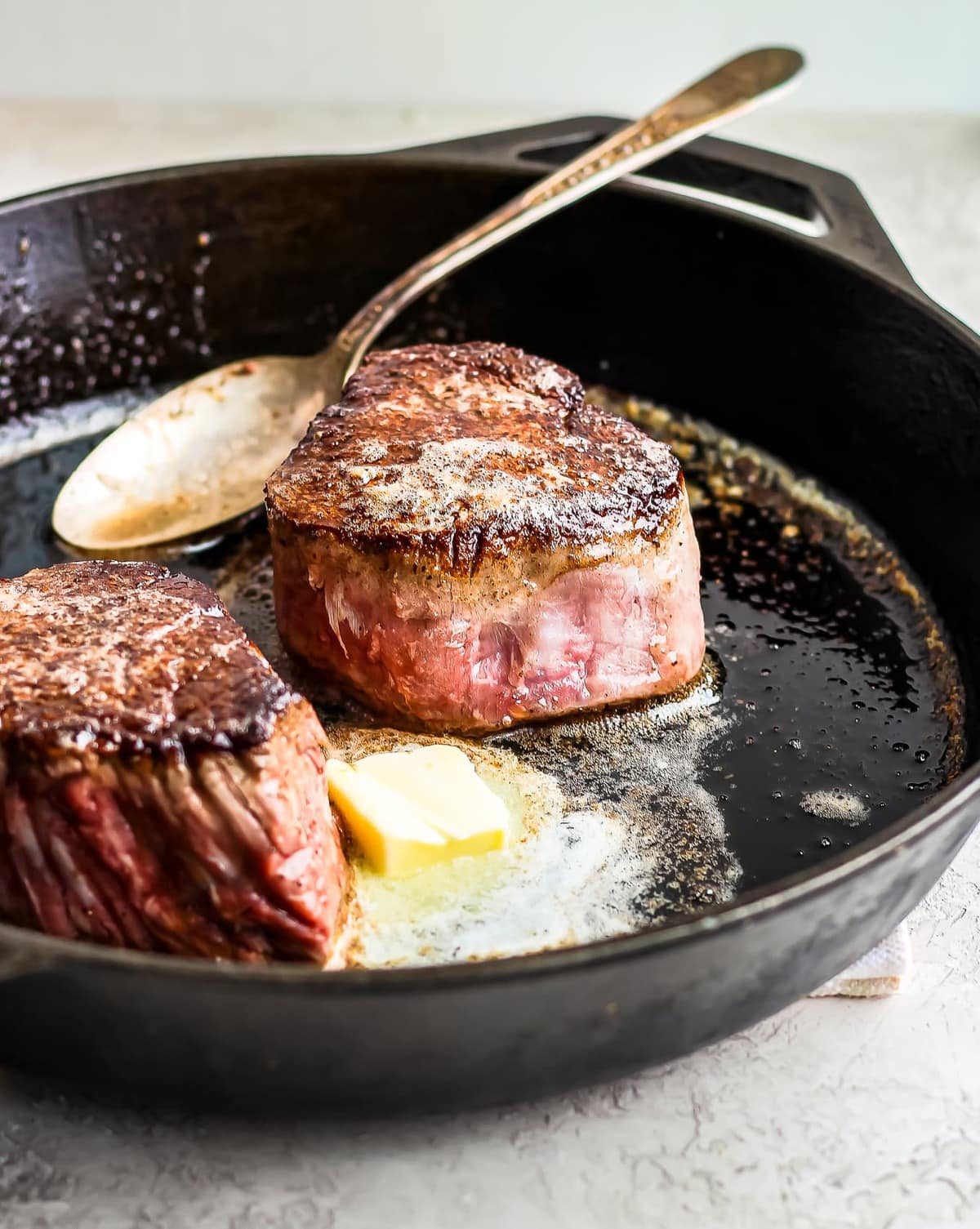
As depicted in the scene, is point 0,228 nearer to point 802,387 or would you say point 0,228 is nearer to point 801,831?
point 802,387

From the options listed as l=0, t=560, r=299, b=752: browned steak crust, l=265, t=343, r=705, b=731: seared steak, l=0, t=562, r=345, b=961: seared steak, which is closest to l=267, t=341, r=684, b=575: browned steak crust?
l=265, t=343, r=705, b=731: seared steak

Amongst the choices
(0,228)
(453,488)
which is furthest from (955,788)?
(0,228)

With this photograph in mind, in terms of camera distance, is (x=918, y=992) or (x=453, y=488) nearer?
(x=918, y=992)

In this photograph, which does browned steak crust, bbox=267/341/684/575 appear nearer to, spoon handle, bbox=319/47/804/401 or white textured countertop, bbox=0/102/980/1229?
spoon handle, bbox=319/47/804/401

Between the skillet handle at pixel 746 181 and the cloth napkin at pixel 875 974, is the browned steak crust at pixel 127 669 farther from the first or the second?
the skillet handle at pixel 746 181

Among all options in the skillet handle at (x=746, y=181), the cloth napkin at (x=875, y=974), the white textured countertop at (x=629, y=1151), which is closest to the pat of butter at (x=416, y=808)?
the white textured countertop at (x=629, y=1151)

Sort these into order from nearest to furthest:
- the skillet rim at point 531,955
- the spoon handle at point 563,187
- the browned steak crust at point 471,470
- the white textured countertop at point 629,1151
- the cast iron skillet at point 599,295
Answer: the skillet rim at point 531,955
the white textured countertop at point 629,1151
the browned steak crust at point 471,470
the cast iron skillet at point 599,295
the spoon handle at point 563,187

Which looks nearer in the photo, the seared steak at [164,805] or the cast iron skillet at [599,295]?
the seared steak at [164,805]
